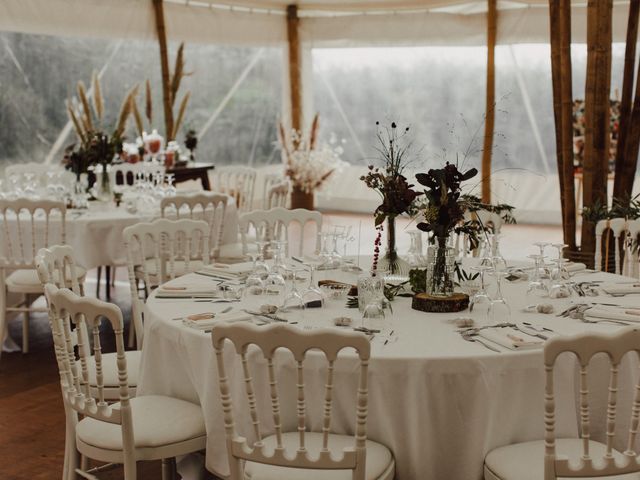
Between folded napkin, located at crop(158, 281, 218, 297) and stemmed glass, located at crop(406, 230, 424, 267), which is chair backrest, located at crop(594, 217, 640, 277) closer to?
stemmed glass, located at crop(406, 230, 424, 267)

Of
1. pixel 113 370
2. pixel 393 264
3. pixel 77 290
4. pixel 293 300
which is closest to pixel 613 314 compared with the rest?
pixel 393 264

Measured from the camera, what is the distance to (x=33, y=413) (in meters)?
4.68

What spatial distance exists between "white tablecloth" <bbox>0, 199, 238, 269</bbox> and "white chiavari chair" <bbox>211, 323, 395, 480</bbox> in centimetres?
323

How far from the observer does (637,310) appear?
3309mm

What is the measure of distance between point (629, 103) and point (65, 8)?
20.4 feet

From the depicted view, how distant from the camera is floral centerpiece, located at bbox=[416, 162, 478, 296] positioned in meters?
3.36

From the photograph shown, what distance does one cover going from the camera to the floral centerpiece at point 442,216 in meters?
3.36

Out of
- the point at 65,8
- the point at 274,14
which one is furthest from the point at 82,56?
the point at 274,14

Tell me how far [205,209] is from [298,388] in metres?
3.76

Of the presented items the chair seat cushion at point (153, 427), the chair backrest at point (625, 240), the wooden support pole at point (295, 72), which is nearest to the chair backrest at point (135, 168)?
the chair backrest at point (625, 240)

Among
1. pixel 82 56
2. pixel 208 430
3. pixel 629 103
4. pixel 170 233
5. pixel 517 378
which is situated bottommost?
pixel 208 430

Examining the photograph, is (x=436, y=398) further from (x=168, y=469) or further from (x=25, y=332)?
(x=25, y=332)

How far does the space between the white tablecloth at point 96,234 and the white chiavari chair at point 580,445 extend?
3.71 meters

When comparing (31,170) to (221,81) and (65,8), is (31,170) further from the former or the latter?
(221,81)
